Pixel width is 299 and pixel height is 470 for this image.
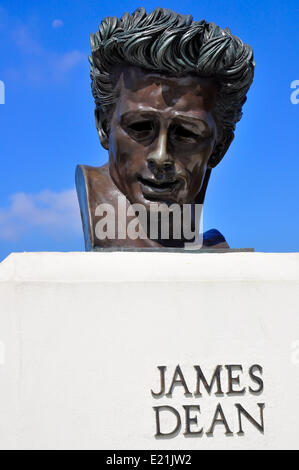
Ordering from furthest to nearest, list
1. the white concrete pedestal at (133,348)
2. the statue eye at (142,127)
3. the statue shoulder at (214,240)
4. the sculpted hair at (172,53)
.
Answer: the statue shoulder at (214,240), the statue eye at (142,127), the sculpted hair at (172,53), the white concrete pedestal at (133,348)

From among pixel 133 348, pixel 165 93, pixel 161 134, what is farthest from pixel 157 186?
pixel 133 348

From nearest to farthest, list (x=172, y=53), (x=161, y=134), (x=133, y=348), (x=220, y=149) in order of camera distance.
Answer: (x=133, y=348) → (x=172, y=53) → (x=161, y=134) → (x=220, y=149)

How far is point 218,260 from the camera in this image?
2514 millimetres

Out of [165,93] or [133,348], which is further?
[165,93]

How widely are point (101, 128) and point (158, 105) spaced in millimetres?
623

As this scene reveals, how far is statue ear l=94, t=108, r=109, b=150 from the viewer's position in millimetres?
3430

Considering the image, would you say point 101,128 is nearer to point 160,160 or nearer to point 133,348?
point 160,160

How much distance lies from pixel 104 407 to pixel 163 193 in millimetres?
1279

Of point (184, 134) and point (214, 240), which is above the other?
point (184, 134)

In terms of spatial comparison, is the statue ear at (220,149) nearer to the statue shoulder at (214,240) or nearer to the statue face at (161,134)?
the statue face at (161,134)

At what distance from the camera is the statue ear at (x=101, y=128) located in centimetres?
343

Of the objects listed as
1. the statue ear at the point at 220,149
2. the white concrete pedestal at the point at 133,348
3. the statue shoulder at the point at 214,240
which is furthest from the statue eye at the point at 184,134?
the white concrete pedestal at the point at 133,348

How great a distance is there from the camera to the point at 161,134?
297 centimetres

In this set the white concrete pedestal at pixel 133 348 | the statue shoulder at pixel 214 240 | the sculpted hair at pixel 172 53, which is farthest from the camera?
the statue shoulder at pixel 214 240
